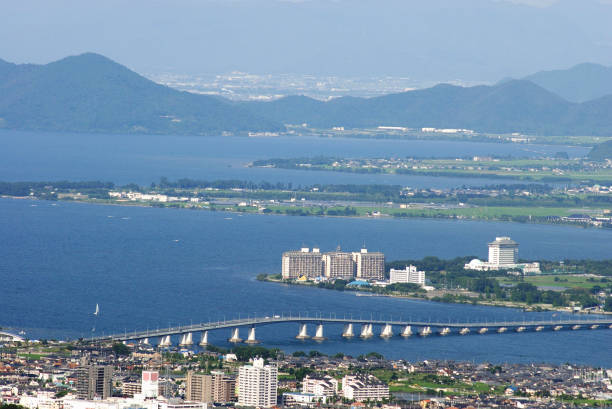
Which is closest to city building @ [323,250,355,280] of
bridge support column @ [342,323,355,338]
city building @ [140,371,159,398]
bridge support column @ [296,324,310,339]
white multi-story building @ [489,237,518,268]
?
white multi-story building @ [489,237,518,268]

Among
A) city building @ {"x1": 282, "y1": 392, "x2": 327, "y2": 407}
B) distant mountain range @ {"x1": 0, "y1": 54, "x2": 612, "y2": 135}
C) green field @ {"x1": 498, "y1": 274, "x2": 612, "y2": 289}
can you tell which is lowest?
city building @ {"x1": 282, "y1": 392, "x2": 327, "y2": 407}

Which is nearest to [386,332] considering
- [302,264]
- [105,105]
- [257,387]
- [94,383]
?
[302,264]

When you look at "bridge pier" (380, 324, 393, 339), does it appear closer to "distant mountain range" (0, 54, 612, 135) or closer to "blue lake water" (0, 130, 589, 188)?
"blue lake water" (0, 130, 589, 188)

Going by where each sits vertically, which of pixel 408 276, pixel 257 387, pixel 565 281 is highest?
pixel 408 276

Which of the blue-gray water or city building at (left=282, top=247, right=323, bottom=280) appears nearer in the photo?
the blue-gray water

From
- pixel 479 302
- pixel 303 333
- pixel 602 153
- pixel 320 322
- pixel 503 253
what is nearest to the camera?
pixel 303 333

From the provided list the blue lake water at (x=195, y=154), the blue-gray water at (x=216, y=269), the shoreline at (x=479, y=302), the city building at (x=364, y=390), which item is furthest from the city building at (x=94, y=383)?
the blue lake water at (x=195, y=154)

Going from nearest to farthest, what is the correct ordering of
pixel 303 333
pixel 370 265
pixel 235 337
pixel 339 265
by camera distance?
pixel 235 337 < pixel 303 333 < pixel 370 265 < pixel 339 265

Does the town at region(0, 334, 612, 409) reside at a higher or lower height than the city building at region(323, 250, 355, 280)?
lower

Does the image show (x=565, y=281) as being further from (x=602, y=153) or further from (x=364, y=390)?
(x=602, y=153)
